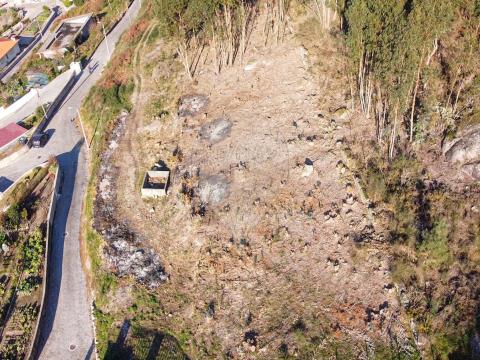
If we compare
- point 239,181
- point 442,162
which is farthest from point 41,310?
point 442,162

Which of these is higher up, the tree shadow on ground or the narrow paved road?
the narrow paved road

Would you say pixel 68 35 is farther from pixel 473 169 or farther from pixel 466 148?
pixel 473 169

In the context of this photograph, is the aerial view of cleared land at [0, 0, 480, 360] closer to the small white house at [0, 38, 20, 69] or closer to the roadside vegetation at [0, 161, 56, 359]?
the roadside vegetation at [0, 161, 56, 359]

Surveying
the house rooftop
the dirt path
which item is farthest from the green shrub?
the house rooftop

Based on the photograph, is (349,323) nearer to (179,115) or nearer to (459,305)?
(459,305)

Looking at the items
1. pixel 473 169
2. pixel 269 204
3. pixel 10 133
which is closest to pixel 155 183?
pixel 269 204
